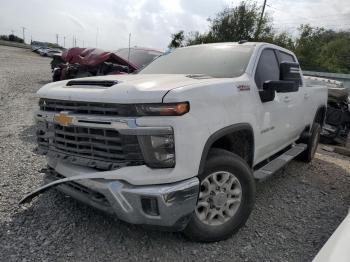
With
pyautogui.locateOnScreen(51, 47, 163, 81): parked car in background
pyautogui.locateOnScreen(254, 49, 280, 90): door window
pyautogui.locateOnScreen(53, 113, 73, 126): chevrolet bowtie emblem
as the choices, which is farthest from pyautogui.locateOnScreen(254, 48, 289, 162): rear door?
pyautogui.locateOnScreen(51, 47, 163, 81): parked car in background

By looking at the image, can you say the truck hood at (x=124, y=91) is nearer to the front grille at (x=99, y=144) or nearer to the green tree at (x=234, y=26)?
the front grille at (x=99, y=144)

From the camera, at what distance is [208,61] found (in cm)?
417

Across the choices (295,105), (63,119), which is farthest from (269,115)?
(63,119)

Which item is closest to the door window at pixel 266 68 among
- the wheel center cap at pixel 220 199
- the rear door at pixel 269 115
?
the rear door at pixel 269 115

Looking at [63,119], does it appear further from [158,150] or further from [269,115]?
[269,115]

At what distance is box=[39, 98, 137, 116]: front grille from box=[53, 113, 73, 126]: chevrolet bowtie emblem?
0.24ft

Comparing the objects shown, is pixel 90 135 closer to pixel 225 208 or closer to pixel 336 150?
pixel 225 208

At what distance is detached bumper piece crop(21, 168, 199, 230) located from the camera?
8.93 ft

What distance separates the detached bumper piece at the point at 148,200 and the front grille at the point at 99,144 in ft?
0.65

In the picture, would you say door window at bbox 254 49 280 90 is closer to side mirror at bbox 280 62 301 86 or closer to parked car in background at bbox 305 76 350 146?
side mirror at bbox 280 62 301 86

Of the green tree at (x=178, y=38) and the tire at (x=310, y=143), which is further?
the green tree at (x=178, y=38)

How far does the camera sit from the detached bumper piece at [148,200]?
272 cm

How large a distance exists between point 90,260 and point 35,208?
3.69 ft

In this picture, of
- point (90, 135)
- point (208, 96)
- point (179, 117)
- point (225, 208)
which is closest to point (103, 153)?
point (90, 135)
